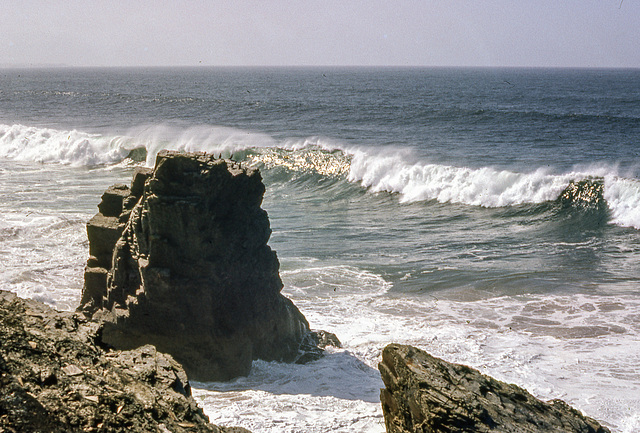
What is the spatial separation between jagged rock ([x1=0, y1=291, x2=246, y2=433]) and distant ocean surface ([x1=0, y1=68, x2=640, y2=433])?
4.21 meters

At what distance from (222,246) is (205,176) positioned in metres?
1.12

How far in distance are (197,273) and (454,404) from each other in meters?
6.11

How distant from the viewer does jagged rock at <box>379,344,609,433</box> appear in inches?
174

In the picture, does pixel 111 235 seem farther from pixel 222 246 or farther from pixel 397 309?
pixel 397 309

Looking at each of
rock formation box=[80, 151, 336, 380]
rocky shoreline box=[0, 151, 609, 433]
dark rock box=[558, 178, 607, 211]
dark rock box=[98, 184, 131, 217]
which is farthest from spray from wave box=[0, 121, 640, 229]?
dark rock box=[98, 184, 131, 217]

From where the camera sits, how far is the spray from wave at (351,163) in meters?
25.0

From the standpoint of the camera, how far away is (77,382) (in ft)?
12.1

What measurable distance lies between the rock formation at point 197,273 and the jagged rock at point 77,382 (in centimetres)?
528

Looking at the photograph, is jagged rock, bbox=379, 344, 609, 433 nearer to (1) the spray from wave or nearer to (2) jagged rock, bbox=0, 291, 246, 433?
(2) jagged rock, bbox=0, 291, 246, 433

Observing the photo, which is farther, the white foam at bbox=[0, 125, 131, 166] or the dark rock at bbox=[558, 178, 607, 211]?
the white foam at bbox=[0, 125, 131, 166]

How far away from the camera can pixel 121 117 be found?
5916 cm

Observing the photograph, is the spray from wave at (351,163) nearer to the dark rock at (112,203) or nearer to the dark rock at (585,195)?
the dark rock at (585,195)

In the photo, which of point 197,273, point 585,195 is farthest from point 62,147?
point 197,273

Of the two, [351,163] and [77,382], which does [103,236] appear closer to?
[77,382]
